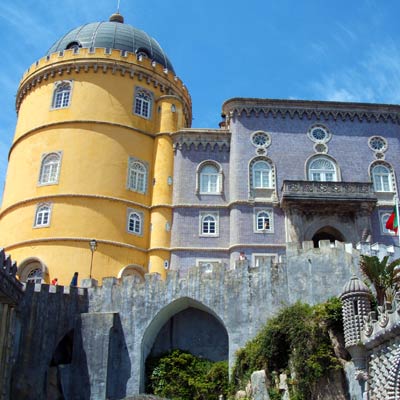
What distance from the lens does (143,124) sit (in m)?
35.7

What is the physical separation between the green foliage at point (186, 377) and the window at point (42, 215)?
10315mm

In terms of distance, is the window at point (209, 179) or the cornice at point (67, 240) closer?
the cornice at point (67, 240)

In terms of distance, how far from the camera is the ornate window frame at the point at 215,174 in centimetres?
3406

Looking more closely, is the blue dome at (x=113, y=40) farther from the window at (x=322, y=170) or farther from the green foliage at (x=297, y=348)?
the green foliage at (x=297, y=348)

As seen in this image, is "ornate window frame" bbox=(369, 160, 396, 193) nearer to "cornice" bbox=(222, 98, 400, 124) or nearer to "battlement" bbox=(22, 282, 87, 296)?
"cornice" bbox=(222, 98, 400, 124)

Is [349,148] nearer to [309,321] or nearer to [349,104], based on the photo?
[349,104]

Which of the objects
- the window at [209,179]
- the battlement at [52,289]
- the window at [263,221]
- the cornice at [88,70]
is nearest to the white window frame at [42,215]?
the battlement at [52,289]

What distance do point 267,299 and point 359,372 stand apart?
671cm

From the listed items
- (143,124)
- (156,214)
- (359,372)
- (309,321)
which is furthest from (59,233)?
(359,372)

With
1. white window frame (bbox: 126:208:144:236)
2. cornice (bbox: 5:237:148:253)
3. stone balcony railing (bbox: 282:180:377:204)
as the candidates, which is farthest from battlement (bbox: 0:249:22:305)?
stone balcony railing (bbox: 282:180:377:204)

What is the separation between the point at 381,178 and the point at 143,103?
14.3m

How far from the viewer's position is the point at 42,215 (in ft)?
107

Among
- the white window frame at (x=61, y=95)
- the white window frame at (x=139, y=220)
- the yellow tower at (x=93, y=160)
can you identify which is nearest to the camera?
the yellow tower at (x=93, y=160)

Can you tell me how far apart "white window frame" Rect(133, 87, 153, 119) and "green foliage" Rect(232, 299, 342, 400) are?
54.5 feet
